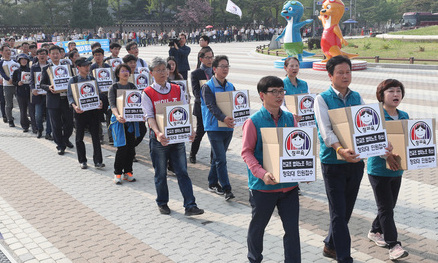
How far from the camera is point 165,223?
22.8ft

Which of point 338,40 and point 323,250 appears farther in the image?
point 338,40

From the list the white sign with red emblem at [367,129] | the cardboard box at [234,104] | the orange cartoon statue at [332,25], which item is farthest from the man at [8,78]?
the orange cartoon statue at [332,25]

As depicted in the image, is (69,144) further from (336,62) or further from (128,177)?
(336,62)

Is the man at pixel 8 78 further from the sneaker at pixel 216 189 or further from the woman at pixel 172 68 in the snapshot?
the sneaker at pixel 216 189

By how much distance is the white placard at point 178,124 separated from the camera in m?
6.64

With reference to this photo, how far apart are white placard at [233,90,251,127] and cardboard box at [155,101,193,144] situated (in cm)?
78

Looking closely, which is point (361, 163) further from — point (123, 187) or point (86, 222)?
point (123, 187)

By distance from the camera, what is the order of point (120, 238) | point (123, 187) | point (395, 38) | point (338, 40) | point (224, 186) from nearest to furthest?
point (120, 238) → point (224, 186) → point (123, 187) → point (338, 40) → point (395, 38)

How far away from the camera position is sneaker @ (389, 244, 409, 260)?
5.43 m

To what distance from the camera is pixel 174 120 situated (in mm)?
6672

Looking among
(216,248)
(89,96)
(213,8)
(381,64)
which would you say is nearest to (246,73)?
(381,64)

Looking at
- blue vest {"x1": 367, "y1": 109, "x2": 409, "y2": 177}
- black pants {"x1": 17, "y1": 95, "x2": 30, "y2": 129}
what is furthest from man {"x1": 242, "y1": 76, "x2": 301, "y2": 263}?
black pants {"x1": 17, "y1": 95, "x2": 30, "y2": 129}

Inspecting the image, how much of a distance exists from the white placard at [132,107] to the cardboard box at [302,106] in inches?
93.6

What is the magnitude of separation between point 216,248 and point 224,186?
5.60 feet
